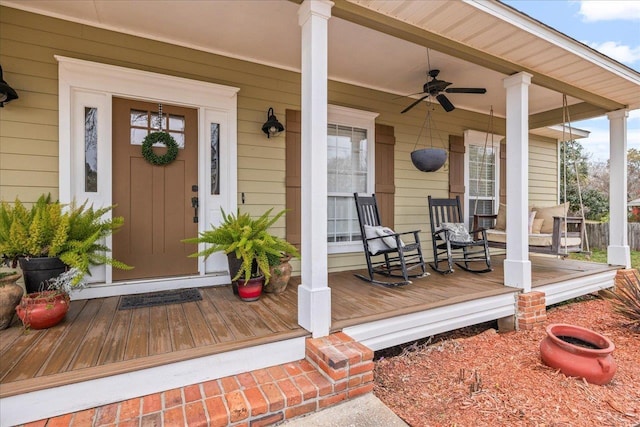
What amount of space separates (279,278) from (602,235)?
8.96 metres

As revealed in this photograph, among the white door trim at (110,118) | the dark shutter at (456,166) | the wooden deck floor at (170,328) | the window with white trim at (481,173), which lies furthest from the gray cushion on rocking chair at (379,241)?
the window with white trim at (481,173)

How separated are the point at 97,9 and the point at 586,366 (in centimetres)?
459

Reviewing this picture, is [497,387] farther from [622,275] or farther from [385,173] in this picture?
[622,275]

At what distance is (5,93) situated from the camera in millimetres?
2422

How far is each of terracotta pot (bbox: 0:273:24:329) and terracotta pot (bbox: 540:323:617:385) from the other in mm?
3708

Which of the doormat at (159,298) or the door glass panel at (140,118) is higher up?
the door glass panel at (140,118)

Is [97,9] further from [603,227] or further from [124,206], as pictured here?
[603,227]

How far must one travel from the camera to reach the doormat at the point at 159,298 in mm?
2688

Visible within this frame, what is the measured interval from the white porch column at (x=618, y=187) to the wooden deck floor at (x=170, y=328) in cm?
217

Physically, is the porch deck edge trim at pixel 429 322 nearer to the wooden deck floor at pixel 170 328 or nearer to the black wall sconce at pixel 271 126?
the wooden deck floor at pixel 170 328

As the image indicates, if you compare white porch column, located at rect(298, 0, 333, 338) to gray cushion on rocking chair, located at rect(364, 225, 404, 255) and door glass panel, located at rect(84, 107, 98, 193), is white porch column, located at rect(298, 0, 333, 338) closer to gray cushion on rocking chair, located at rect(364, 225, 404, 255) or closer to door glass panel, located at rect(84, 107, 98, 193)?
gray cushion on rocking chair, located at rect(364, 225, 404, 255)

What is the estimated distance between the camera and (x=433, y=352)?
271cm

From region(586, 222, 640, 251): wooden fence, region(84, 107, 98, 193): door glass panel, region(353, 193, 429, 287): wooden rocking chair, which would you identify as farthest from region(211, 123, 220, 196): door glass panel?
region(586, 222, 640, 251): wooden fence

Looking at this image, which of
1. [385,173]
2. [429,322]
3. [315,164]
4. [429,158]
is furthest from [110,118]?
[429,158]
